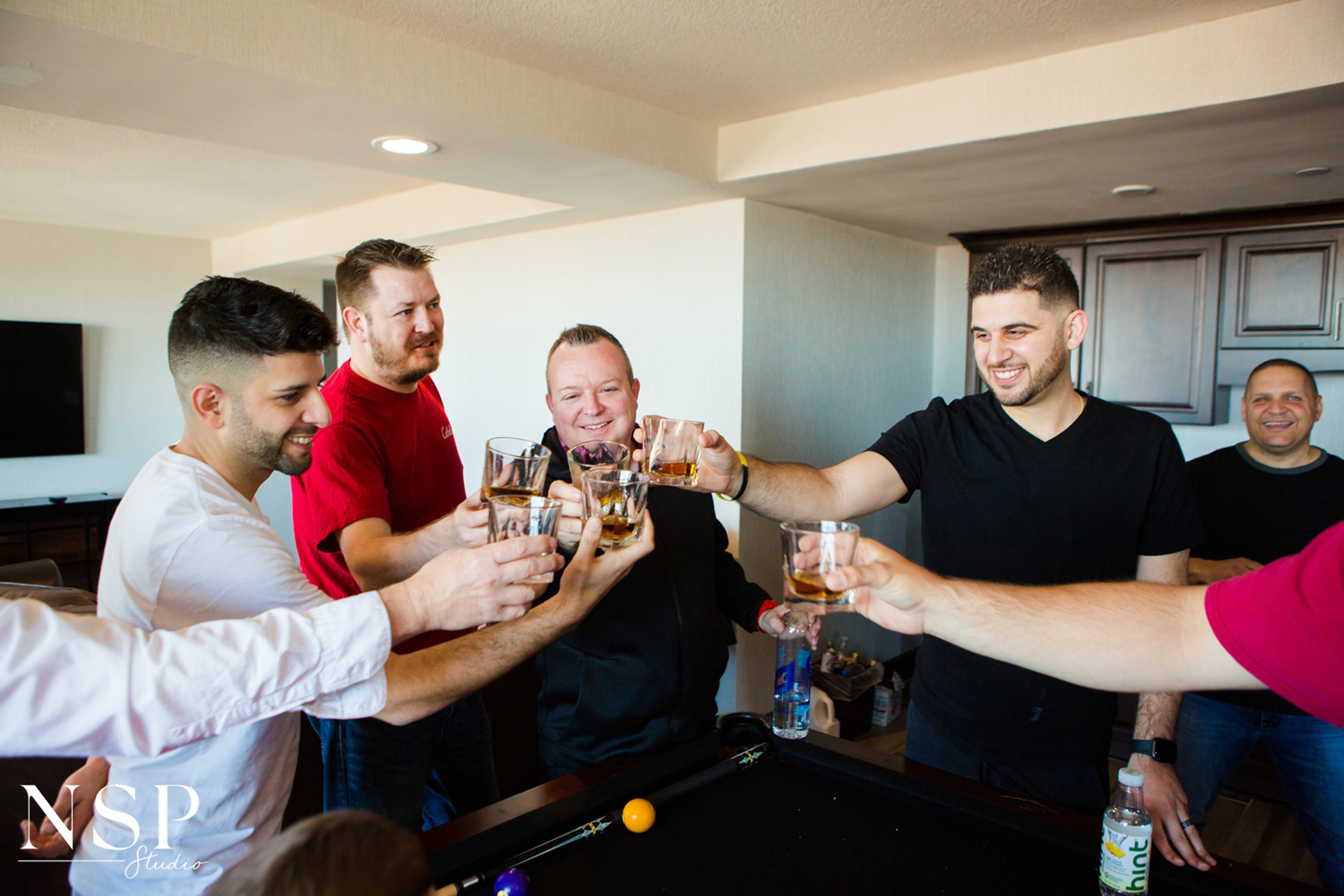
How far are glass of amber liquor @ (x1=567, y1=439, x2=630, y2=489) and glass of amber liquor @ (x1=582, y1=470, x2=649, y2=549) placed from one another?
245 mm

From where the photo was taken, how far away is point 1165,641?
1.10 meters

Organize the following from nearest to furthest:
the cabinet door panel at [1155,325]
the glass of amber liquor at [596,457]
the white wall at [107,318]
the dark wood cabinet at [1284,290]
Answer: the glass of amber liquor at [596,457] → the dark wood cabinet at [1284,290] → the cabinet door panel at [1155,325] → the white wall at [107,318]

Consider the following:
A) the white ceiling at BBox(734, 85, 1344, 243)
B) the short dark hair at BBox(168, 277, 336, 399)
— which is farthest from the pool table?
the white ceiling at BBox(734, 85, 1344, 243)

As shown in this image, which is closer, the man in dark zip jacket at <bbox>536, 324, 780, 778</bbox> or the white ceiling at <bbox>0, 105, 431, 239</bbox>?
the man in dark zip jacket at <bbox>536, 324, 780, 778</bbox>

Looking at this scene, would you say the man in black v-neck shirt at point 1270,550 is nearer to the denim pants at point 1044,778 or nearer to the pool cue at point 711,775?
the denim pants at point 1044,778

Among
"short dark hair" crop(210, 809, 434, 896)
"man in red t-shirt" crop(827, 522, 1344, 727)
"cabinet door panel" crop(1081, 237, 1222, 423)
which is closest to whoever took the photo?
"short dark hair" crop(210, 809, 434, 896)

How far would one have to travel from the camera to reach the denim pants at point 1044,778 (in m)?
1.80

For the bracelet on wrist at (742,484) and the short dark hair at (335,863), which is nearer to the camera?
the short dark hair at (335,863)

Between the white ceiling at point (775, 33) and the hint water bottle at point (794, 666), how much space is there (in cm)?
152

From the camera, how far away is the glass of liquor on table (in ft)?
4.20

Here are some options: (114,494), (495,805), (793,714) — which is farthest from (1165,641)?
(114,494)

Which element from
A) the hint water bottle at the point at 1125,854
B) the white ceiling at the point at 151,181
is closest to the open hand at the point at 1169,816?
the hint water bottle at the point at 1125,854

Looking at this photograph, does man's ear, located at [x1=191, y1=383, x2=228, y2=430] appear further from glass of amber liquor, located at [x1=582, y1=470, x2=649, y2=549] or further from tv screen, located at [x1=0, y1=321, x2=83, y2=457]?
tv screen, located at [x1=0, y1=321, x2=83, y2=457]

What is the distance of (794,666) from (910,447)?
61cm
